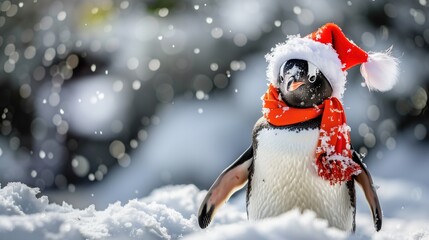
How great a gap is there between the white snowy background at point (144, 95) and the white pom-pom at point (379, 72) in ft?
1.00

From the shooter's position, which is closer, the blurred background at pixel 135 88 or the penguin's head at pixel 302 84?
the penguin's head at pixel 302 84

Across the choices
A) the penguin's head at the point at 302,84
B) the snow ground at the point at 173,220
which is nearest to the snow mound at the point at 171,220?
the snow ground at the point at 173,220

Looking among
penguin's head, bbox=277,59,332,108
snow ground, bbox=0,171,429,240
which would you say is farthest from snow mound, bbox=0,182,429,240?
penguin's head, bbox=277,59,332,108

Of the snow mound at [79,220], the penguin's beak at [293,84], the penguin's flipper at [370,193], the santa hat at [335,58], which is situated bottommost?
the penguin's flipper at [370,193]

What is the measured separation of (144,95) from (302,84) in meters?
0.54

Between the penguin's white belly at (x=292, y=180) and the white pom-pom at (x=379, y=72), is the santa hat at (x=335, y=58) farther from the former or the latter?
the penguin's white belly at (x=292, y=180)

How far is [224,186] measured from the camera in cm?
98

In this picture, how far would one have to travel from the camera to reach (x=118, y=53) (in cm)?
130

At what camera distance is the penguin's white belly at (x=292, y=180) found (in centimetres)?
88

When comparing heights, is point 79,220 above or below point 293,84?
below

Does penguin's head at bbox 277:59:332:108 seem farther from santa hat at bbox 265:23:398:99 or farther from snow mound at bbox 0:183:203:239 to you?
snow mound at bbox 0:183:203:239

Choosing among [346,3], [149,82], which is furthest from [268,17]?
[149,82]

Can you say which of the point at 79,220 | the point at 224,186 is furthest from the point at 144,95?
the point at 79,220

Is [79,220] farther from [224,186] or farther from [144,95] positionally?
[144,95]
